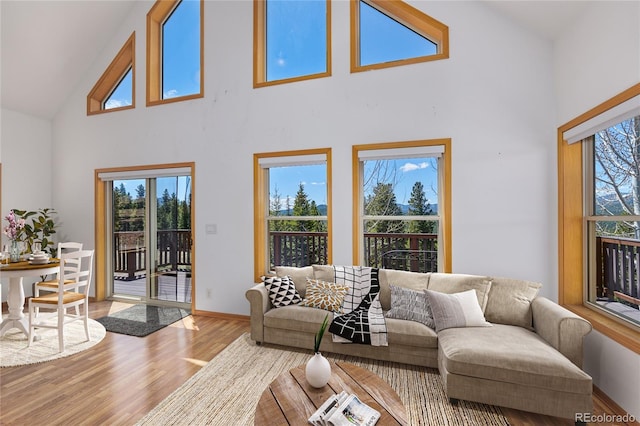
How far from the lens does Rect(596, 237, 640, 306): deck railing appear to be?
2.25 meters

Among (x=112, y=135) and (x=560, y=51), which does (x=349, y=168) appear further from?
(x=112, y=135)

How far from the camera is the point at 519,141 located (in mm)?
3117

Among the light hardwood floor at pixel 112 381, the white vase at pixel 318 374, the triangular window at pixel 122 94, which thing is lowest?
the light hardwood floor at pixel 112 381

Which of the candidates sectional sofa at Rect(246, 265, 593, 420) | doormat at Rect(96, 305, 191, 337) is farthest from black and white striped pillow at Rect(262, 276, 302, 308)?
doormat at Rect(96, 305, 191, 337)

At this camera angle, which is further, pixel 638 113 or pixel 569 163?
pixel 569 163

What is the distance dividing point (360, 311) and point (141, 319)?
9.56 feet

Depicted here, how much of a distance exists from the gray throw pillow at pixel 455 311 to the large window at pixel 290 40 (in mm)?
2831

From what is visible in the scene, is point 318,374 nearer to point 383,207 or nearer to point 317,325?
point 317,325

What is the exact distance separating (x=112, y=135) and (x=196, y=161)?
1651 millimetres

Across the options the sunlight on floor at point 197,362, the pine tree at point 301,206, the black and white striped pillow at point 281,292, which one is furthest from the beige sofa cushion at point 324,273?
the sunlight on floor at point 197,362

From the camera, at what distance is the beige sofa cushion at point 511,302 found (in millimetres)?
2672

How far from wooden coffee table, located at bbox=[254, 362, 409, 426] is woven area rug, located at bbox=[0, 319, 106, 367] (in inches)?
100

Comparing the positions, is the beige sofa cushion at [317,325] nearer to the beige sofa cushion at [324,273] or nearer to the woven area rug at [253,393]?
the woven area rug at [253,393]

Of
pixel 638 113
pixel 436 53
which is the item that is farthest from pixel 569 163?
pixel 436 53
